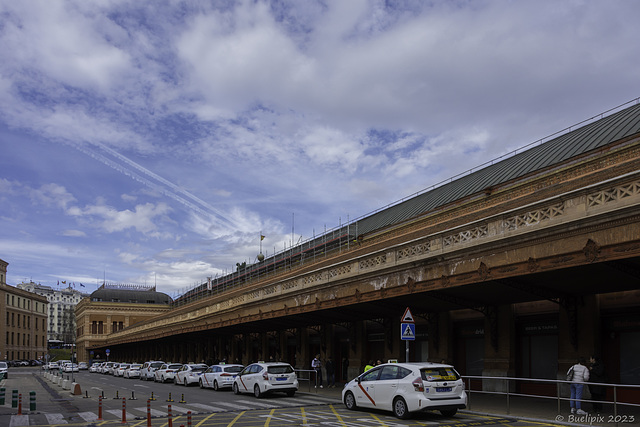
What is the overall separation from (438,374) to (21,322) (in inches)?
4770

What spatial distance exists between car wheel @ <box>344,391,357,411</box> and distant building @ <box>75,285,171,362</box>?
106505 millimetres

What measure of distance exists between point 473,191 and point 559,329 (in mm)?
13990

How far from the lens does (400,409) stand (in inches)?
650

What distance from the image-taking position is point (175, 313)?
199ft

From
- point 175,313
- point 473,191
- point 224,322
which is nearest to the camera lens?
point 473,191

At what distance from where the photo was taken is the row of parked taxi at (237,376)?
24.8 m

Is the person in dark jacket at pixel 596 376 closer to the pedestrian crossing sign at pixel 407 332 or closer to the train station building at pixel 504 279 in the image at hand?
the train station building at pixel 504 279

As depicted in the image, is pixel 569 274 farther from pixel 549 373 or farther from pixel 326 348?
pixel 326 348

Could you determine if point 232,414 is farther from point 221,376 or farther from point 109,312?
point 109,312

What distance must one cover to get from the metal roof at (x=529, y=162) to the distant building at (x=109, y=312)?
91640 mm

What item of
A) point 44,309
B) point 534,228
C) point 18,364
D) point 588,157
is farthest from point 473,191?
point 44,309

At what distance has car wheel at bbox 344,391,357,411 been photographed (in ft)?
62.3

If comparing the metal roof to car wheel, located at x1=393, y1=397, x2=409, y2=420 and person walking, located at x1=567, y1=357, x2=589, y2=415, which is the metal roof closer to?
person walking, located at x1=567, y1=357, x2=589, y2=415

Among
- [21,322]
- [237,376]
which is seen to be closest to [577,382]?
[237,376]
